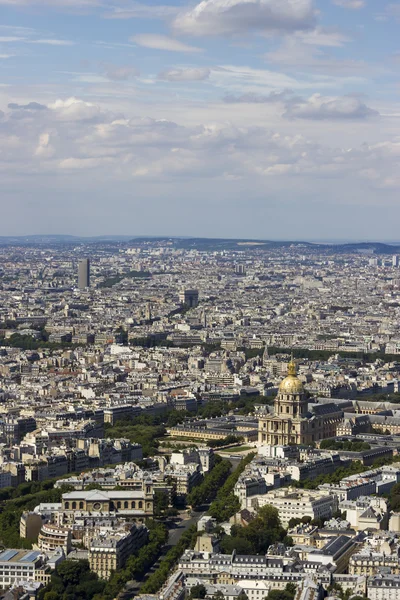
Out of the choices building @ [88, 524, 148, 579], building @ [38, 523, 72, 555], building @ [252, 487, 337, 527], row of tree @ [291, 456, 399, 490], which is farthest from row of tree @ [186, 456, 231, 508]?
building @ [38, 523, 72, 555]

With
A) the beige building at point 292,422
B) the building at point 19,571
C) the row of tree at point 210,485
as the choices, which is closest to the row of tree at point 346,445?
the beige building at point 292,422

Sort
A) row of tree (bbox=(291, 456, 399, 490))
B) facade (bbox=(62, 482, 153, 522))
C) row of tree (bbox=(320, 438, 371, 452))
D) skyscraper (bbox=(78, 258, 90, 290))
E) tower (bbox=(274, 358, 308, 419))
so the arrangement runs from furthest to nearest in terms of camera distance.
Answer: skyscraper (bbox=(78, 258, 90, 290)) → tower (bbox=(274, 358, 308, 419)) → row of tree (bbox=(320, 438, 371, 452)) → row of tree (bbox=(291, 456, 399, 490)) → facade (bbox=(62, 482, 153, 522))

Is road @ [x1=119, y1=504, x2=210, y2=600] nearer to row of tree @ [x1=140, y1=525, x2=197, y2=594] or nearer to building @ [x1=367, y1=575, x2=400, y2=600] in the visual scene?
row of tree @ [x1=140, y1=525, x2=197, y2=594]

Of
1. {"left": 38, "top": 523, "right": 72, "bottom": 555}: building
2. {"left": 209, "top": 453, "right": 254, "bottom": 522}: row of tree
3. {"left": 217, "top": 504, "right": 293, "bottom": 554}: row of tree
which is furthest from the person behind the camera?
{"left": 209, "top": 453, "right": 254, "bottom": 522}: row of tree

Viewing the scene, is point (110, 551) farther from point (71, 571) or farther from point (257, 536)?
point (257, 536)

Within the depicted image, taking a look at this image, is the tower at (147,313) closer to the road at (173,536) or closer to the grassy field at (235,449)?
the grassy field at (235,449)

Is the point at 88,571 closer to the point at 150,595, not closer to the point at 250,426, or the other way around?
the point at 150,595
